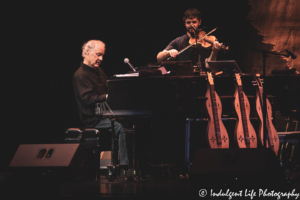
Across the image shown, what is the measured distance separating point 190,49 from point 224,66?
80 cm

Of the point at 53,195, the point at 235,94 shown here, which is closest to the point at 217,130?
the point at 235,94

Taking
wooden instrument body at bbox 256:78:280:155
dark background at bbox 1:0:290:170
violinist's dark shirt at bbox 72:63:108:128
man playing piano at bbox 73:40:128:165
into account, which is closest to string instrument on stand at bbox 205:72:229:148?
wooden instrument body at bbox 256:78:280:155

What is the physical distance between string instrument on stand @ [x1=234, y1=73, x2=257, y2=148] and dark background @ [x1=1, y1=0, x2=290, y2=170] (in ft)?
4.71

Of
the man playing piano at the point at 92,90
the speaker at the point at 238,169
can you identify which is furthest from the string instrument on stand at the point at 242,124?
the man playing piano at the point at 92,90

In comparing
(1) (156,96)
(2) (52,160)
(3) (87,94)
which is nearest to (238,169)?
(1) (156,96)

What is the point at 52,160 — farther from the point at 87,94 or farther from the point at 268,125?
the point at 268,125

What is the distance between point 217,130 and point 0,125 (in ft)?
9.79

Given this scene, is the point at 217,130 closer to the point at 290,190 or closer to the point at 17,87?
the point at 290,190

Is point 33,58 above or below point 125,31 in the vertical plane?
below

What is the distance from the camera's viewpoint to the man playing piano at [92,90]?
443 centimetres

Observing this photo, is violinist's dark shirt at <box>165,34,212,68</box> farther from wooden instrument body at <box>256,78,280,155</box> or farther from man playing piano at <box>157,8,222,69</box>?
wooden instrument body at <box>256,78,280,155</box>

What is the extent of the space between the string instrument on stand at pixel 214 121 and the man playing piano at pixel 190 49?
1.80 ft

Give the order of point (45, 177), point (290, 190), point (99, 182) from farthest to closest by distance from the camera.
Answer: point (99, 182) < point (45, 177) < point (290, 190)

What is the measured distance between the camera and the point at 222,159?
3258 mm
